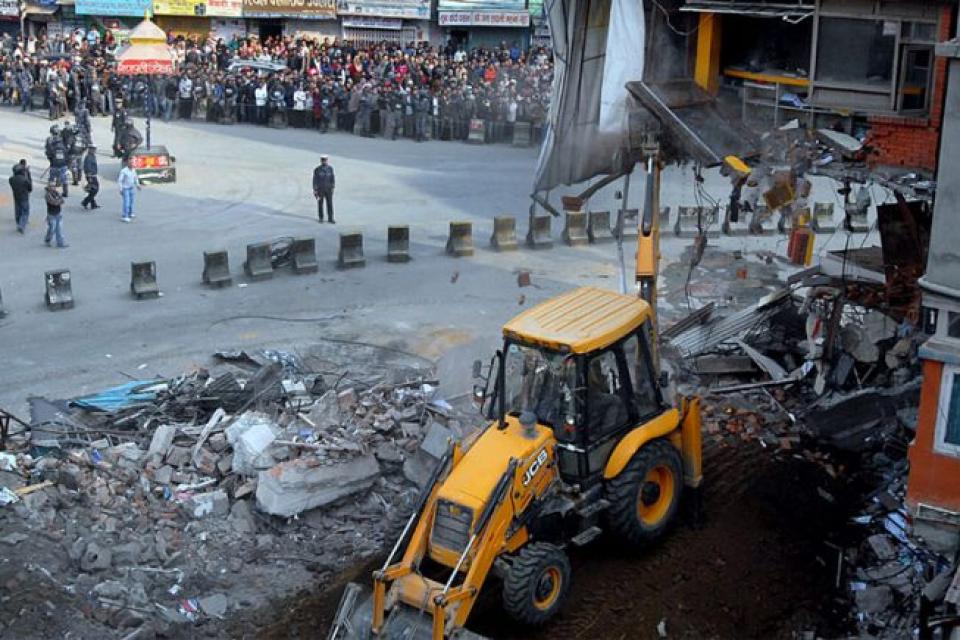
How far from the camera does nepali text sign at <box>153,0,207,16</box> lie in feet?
141

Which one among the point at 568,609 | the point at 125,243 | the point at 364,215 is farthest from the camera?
the point at 364,215

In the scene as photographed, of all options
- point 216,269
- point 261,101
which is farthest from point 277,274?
point 261,101

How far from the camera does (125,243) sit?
22781 millimetres

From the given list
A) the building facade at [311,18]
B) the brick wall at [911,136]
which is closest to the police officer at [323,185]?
the brick wall at [911,136]

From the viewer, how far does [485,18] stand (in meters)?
45.8

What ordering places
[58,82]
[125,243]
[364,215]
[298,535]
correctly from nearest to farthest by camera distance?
[298,535]
[125,243]
[364,215]
[58,82]

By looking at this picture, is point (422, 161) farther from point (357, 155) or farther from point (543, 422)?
point (543, 422)

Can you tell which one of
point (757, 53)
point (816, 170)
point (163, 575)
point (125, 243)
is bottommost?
point (163, 575)

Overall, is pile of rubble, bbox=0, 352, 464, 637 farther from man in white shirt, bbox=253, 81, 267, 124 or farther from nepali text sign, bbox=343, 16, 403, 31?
nepali text sign, bbox=343, 16, 403, 31

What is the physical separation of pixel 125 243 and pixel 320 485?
12.3 m

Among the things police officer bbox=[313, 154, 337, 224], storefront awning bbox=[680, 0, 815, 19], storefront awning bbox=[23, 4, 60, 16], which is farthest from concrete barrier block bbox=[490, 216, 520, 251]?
storefront awning bbox=[23, 4, 60, 16]

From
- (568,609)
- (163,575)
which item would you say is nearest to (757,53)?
(568,609)

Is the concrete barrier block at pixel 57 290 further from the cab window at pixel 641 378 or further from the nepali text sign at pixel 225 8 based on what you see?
the nepali text sign at pixel 225 8

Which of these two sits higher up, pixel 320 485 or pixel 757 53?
pixel 757 53
